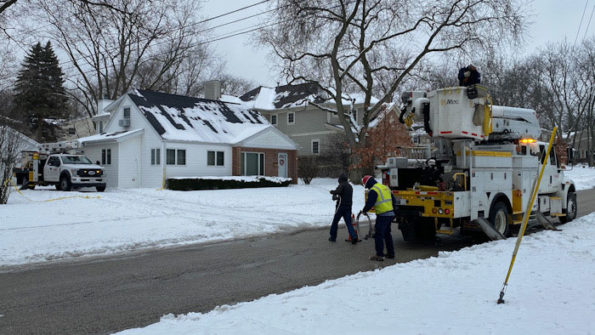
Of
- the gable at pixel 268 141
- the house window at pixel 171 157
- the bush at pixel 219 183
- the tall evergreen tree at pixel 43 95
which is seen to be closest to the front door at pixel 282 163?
the gable at pixel 268 141

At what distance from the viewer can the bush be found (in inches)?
1014

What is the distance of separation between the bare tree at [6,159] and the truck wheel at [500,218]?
15784 millimetres

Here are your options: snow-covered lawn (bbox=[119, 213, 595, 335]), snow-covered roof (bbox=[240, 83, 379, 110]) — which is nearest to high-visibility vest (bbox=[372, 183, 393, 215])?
snow-covered lawn (bbox=[119, 213, 595, 335])

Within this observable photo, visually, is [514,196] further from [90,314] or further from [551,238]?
[90,314]

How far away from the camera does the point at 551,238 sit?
10.0 metres

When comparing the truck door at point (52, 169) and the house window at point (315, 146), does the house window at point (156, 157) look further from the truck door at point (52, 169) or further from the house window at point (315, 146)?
the house window at point (315, 146)

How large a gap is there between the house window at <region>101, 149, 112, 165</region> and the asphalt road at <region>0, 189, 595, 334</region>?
1881 cm

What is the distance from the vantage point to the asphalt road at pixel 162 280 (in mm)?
5680

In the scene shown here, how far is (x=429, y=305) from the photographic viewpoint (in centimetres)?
534

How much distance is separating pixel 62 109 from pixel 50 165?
2999cm

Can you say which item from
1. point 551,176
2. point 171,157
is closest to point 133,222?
point 551,176

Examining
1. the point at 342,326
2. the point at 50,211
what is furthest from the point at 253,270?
the point at 50,211

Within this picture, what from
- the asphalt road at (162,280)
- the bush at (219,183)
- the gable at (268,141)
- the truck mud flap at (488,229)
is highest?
the gable at (268,141)

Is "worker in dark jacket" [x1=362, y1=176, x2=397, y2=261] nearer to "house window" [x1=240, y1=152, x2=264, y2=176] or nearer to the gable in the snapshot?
the gable
